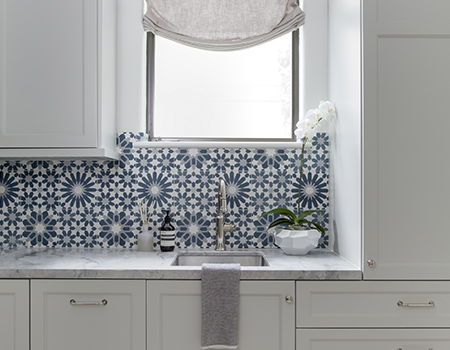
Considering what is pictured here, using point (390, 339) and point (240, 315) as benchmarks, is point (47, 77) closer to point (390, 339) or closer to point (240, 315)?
point (240, 315)

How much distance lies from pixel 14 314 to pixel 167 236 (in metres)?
0.76

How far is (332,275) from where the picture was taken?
64.2 inches

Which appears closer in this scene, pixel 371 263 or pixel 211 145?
pixel 371 263

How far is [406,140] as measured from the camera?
64.3 inches

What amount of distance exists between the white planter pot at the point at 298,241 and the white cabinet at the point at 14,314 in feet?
3.87

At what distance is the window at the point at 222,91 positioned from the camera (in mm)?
2314

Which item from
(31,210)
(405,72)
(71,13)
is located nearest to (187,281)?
(31,210)

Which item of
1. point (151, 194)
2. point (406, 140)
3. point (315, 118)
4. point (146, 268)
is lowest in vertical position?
point (146, 268)

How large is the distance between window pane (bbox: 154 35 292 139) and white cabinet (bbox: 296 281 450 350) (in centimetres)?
101

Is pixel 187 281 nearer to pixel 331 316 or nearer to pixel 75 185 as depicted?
pixel 331 316

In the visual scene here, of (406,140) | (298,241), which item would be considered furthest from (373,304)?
(406,140)

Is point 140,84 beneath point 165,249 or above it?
above

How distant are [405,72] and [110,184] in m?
1.57

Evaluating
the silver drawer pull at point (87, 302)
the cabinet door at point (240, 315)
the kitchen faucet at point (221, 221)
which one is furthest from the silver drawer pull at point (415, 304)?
the silver drawer pull at point (87, 302)
